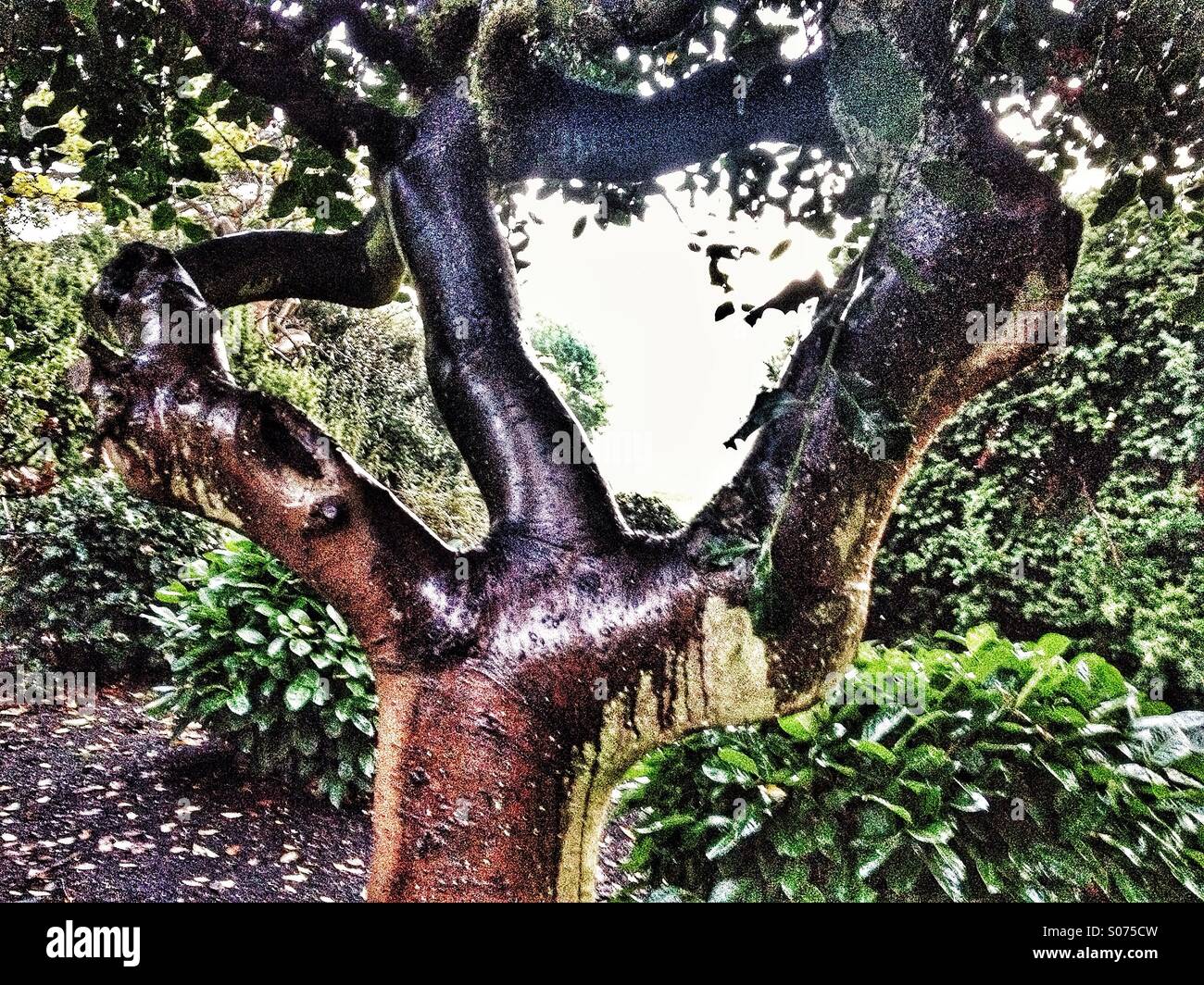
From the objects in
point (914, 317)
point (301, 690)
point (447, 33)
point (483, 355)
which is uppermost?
point (447, 33)

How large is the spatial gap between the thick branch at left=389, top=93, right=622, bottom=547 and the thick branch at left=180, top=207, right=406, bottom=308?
422mm

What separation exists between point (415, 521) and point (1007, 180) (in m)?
1.47

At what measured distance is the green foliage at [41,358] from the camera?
19.1 ft

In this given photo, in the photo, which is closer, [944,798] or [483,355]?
[483,355]

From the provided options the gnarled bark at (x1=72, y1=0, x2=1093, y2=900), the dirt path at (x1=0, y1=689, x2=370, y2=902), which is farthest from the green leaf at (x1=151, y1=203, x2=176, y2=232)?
the dirt path at (x1=0, y1=689, x2=370, y2=902)

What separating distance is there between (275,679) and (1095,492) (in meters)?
5.67

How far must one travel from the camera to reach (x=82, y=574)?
5438 mm

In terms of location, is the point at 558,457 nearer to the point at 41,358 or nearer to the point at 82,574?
the point at 82,574

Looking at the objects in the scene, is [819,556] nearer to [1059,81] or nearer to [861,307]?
[861,307]

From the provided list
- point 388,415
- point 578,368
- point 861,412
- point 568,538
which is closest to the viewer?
point 861,412

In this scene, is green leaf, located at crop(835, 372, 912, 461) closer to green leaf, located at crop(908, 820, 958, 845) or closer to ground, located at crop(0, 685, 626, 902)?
green leaf, located at crop(908, 820, 958, 845)

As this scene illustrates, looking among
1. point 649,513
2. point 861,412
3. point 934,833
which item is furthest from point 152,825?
point 649,513

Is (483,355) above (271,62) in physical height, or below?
below
